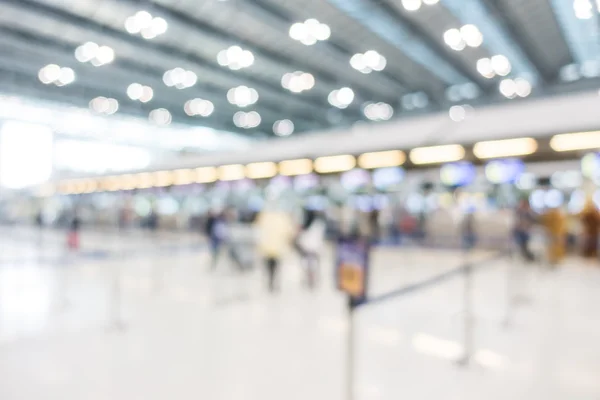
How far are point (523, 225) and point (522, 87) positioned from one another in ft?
Result: 40.5

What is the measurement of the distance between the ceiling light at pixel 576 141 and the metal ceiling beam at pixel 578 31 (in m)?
4.89

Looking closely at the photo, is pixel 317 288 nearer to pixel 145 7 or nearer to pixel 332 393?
pixel 332 393

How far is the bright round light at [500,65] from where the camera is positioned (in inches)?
564

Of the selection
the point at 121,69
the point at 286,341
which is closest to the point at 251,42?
the point at 121,69

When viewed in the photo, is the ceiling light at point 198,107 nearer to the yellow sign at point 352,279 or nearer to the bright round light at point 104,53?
the bright round light at point 104,53

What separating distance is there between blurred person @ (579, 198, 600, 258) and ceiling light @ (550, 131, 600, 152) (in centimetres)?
205

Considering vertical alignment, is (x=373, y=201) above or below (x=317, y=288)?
above

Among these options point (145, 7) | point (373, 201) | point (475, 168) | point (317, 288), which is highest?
point (145, 7)

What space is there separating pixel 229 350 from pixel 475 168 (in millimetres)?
8254

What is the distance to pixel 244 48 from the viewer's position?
13.5 m

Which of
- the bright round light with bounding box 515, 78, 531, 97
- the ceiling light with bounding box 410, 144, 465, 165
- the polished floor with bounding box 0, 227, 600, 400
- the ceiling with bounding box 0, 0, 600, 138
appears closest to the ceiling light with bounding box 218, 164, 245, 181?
the ceiling with bounding box 0, 0, 600, 138

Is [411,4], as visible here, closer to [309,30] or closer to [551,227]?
Result: [309,30]

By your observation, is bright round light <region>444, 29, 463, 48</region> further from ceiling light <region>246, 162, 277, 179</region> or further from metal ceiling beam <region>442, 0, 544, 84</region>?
ceiling light <region>246, 162, 277, 179</region>

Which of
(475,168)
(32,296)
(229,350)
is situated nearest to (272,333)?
(229,350)
